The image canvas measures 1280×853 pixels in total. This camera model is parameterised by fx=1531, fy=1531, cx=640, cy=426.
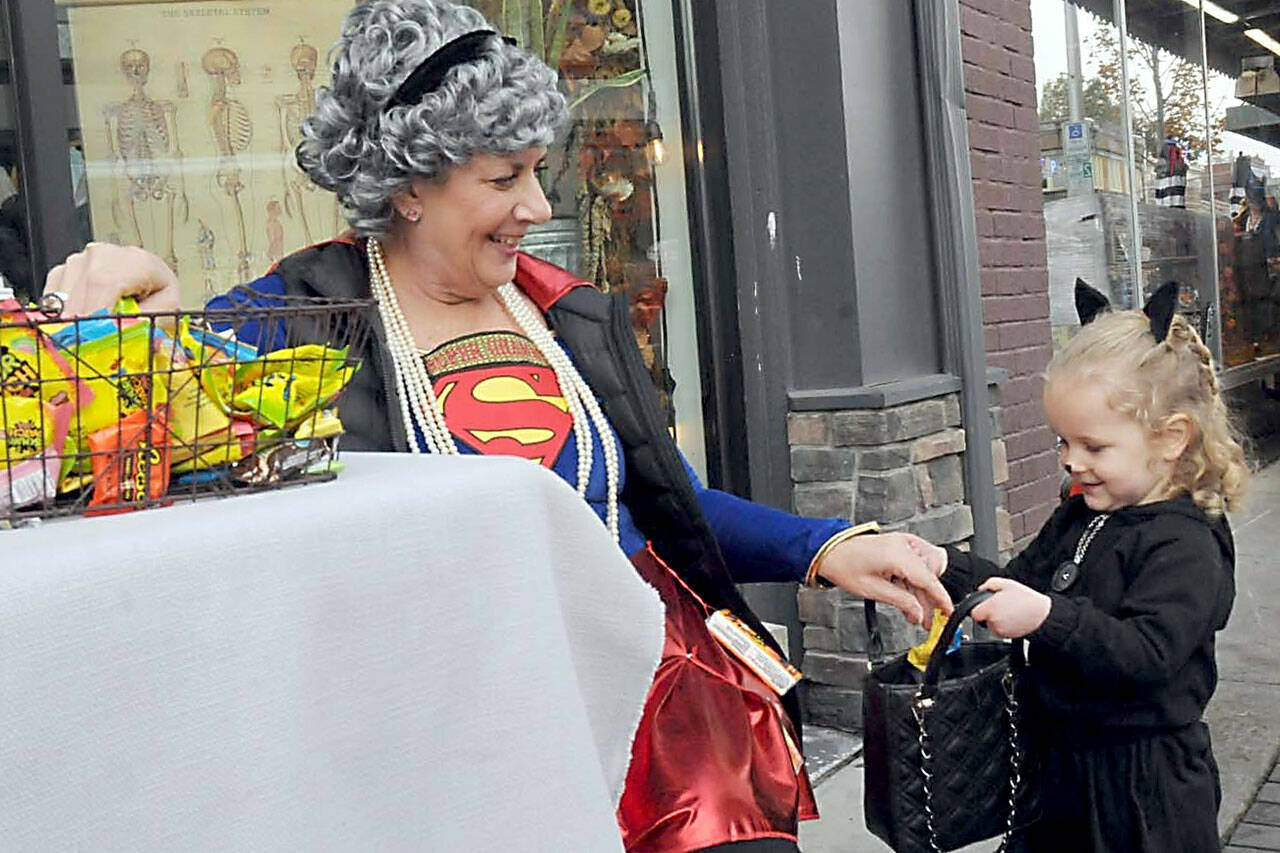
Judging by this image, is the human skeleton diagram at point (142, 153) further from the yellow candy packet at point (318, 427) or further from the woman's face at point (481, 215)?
the yellow candy packet at point (318, 427)

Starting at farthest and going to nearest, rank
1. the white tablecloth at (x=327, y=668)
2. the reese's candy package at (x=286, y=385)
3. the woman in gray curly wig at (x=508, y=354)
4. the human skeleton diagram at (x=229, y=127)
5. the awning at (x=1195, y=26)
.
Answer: the awning at (x=1195, y=26) < the human skeleton diagram at (x=229, y=127) < the woman in gray curly wig at (x=508, y=354) < the reese's candy package at (x=286, y=385) < the white tablecloth at (x=327, y=668)

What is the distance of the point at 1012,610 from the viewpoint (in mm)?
2500

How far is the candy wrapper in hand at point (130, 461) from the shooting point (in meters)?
1.19

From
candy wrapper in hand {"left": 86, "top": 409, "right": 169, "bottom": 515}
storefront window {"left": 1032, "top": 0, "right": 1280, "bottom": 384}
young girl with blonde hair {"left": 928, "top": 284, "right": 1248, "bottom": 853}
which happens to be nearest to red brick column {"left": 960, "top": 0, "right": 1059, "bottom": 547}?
storefront window {"left": 1032, "top": 0, "right": 1280, "bottom": 384}

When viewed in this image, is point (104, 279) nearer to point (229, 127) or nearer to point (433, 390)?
point (433, 390)

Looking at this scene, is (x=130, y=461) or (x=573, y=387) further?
(x=573, y=387)

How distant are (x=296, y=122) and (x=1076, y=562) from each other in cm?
237

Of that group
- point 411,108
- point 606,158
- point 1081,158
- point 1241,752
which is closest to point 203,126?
point 606,158

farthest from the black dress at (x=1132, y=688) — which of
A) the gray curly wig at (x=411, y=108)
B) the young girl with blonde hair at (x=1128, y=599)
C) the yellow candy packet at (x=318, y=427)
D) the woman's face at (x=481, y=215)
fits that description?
the yellow candy packet at (x=318, y=427)

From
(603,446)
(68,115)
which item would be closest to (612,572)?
(603,446)

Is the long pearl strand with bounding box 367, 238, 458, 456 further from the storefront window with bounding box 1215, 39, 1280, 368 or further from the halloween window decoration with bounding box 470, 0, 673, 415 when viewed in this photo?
the storefront window with bounding box 1215, 39, 1280, 368

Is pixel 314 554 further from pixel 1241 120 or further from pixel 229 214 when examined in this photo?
pixel 1241 120

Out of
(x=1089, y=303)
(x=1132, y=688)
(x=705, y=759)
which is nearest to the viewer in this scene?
(x=705, y=759)

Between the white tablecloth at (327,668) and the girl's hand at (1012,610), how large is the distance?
120 cm
